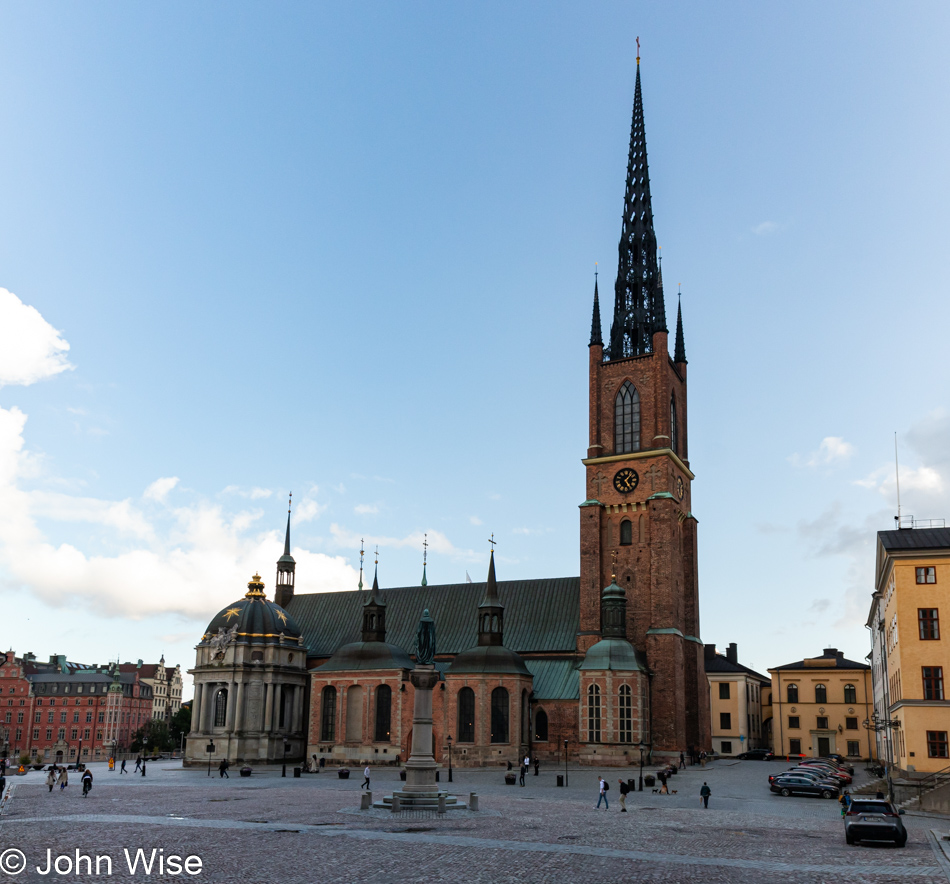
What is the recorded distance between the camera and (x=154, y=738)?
13962 centimetres

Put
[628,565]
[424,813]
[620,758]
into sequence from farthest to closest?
[628,565] → [620,758] → [424,813]

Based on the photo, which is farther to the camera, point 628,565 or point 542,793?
point 628,565

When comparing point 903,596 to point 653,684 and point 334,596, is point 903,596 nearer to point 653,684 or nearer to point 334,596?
point 653,684

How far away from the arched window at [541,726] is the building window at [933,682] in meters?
33.7

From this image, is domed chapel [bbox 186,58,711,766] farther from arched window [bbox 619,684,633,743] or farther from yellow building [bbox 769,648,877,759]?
yellow building [bbox 769,648,877,759]

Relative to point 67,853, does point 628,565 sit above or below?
above

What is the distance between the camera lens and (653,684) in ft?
228

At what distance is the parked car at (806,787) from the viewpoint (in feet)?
152

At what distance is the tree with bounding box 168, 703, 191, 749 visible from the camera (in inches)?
5256

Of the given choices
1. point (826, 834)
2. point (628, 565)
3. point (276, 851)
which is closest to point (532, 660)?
point (628, 565)

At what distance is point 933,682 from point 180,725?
11732 centimetres

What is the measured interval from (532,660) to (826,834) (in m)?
48.3

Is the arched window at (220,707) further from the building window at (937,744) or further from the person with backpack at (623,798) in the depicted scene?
the building window at (937,744)

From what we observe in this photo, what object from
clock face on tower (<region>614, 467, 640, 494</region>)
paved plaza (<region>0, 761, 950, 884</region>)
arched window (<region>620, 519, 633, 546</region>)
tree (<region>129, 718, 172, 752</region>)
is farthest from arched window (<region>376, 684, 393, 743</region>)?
tree (<region>129, 718, 172, 752</region>)
